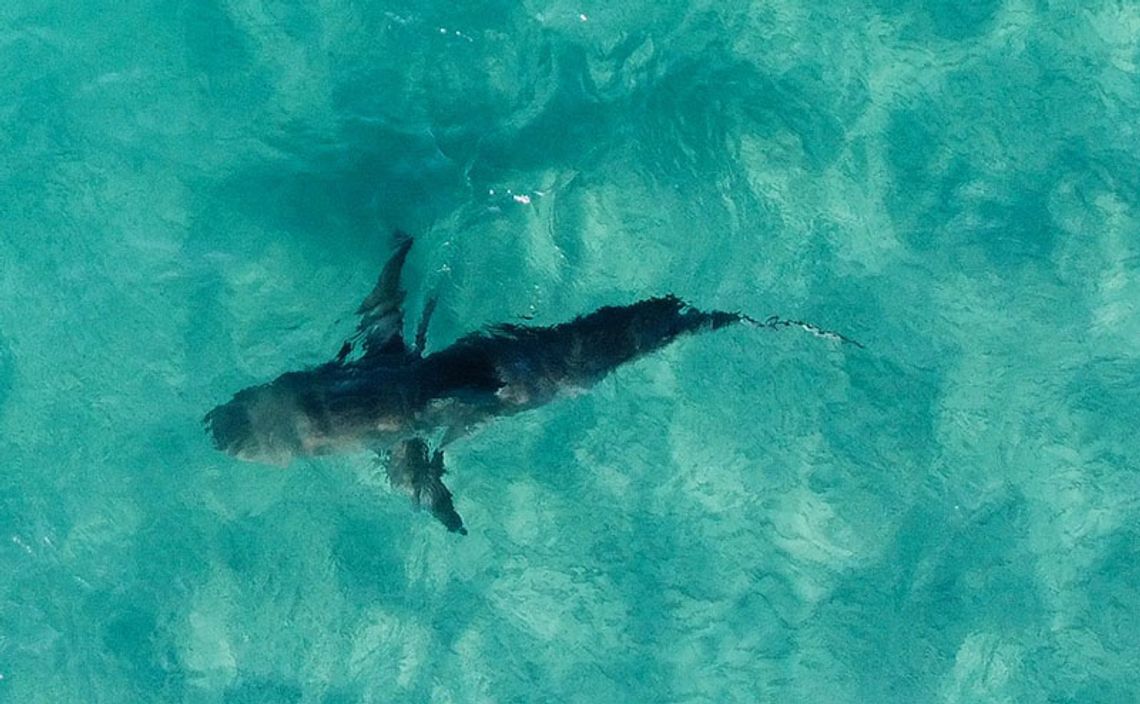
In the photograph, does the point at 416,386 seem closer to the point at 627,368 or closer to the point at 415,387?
the point at 415,387

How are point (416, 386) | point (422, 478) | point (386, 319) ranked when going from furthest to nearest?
1. point (386, 319)
2. point (422, 478)
3. point (416, 386)

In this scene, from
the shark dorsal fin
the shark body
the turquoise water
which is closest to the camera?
the shark body

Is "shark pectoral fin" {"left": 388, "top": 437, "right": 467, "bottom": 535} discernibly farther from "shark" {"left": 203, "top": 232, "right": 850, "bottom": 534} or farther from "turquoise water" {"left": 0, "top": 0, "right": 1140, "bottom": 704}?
"turquoise water" {"left": 0, "top": 0, "right": 1140, "bottom": 704}

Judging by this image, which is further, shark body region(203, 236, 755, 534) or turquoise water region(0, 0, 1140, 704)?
turquoise water region(0, 0, 1140, 704)

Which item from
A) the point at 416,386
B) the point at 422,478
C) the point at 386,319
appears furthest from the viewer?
the point at 386,319

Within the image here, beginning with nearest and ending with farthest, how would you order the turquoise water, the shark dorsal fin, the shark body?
the shark body → the turquoise water → the shark dorsal fin

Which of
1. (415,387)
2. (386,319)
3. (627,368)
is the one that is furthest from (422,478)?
(627,368)

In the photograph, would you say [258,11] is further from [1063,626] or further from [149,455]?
[1063,626]

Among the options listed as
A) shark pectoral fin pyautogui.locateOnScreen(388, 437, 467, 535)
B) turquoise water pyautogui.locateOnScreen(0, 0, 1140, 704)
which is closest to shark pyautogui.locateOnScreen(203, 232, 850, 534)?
shark pectoral fin pyautogui.locateOnScreen(388, 437, 467, 535)

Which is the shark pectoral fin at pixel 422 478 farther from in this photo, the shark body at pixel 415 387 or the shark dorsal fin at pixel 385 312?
the shark dorsal fin at pixel 385 312
